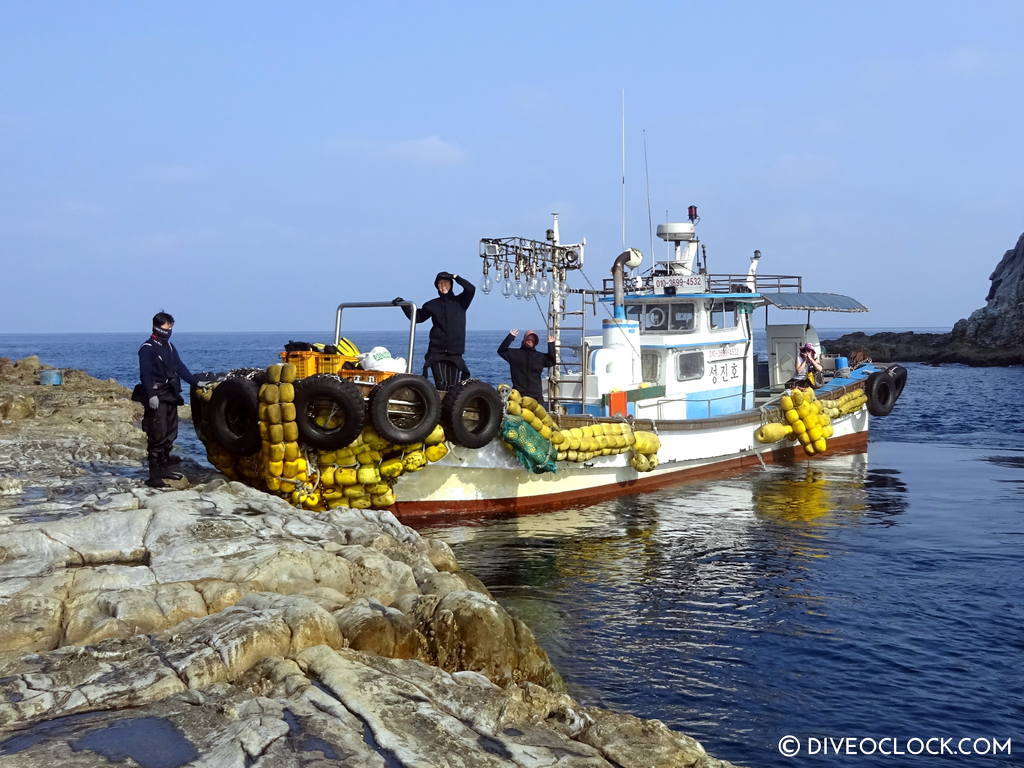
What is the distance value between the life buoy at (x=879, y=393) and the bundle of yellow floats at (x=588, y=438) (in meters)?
8.40

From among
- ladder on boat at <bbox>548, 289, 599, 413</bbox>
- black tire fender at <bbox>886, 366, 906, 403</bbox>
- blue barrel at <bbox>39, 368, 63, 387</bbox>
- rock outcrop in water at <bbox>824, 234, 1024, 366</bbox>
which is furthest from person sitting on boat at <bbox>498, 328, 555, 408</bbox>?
rock outcrop in water at <bbox>824, 234, 1024, 366</bbox>

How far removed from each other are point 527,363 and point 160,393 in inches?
231

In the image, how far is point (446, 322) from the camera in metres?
13.2

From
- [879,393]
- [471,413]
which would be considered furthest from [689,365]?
[879,393]

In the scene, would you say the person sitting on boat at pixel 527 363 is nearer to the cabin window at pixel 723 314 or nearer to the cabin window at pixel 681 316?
the cabin window at pixel 681 316

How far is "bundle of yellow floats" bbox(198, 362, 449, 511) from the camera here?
450 inches

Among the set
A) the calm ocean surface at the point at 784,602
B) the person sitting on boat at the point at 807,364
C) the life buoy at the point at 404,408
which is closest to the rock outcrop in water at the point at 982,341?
the person sitting on boat at the point at 807,364

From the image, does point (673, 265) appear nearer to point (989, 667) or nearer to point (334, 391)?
point (334, 391)

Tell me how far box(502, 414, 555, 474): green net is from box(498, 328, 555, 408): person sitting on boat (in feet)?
4.27

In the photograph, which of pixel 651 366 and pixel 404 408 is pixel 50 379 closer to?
pixel 651 366

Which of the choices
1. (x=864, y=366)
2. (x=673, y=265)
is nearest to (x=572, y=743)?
(x=673, y=265)

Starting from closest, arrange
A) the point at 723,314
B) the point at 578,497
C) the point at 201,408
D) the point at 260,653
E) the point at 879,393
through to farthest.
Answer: the point at 260,653, the point at 201,408, the point at 578,497, the point at 723,314, the point at 879,393

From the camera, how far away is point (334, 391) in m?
11.5

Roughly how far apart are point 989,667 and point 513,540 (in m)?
6.27
